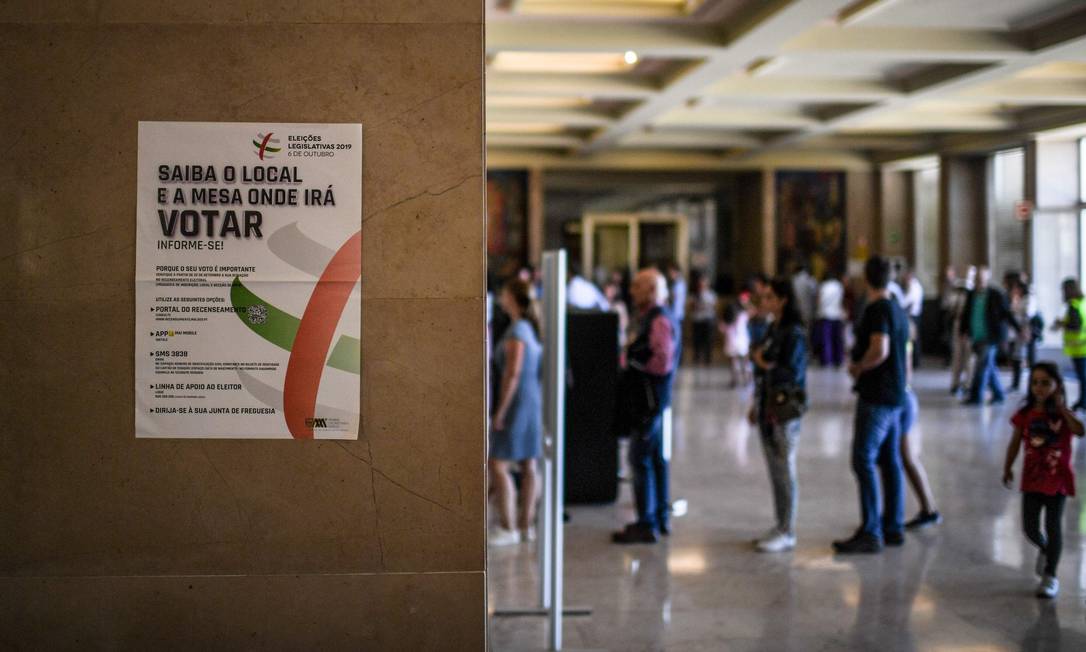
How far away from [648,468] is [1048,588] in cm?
234

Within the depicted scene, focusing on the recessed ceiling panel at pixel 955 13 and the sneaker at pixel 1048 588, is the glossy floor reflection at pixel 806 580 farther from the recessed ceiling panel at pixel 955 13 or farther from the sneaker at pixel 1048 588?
the recessed ceiling panel at pixel 955 13

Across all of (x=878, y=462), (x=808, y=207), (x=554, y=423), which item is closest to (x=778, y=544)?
(x=878, y=462)

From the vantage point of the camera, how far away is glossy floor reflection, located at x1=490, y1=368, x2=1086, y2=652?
5094 millimetres

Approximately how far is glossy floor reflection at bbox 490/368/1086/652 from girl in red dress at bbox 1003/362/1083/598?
11.4 inches

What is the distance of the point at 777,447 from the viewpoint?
6.53 meters

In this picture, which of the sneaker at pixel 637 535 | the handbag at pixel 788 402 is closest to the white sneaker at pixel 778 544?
the sneaker at pixel 637 535

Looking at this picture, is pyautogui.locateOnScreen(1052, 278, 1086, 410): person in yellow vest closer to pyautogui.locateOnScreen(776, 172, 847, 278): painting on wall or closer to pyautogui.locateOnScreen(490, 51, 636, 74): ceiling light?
pyautogui.locateOnScreen(490, 51, 636, 74): ceiling light

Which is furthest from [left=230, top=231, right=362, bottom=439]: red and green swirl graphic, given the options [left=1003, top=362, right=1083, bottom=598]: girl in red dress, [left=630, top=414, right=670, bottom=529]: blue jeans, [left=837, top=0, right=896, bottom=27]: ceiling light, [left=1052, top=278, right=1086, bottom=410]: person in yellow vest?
[left=1052, top=278, right=1086, bottom=410]: person in yellow vest

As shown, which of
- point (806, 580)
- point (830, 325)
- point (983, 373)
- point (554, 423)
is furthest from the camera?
point (830, 325)

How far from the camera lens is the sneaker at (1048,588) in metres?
5.68

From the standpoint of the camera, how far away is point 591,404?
25.7 ft

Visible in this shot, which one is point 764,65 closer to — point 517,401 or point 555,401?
point 517,401

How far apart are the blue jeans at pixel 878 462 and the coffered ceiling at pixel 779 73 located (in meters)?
4.13

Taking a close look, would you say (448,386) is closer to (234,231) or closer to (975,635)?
(234,231)
